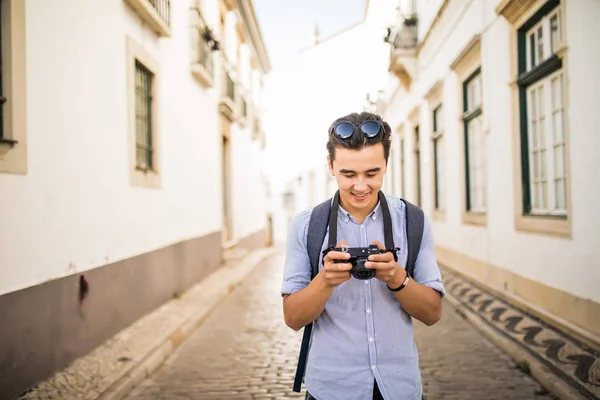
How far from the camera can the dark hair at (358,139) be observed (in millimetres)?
1919

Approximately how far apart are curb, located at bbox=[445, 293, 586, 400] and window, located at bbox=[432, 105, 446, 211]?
5.79 meters

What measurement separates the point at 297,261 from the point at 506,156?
23.3ft

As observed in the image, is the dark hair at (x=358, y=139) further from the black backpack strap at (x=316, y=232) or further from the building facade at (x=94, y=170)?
the building facade at (x=94, y=170)

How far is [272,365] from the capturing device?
5.68 meters

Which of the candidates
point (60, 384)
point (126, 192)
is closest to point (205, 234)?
point (126, 192)

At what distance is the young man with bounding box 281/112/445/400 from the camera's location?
1.89m

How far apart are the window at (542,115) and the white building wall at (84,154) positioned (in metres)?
5.24

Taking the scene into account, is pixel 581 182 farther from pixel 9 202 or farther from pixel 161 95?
pixel 161 95

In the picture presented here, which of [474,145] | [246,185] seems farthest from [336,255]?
[246,185]

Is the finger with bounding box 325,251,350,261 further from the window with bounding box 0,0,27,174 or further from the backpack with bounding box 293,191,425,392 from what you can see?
the window with bounding box 0,0,27,174

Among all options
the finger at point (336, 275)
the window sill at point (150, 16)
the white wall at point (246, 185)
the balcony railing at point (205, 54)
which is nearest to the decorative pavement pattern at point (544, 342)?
the finger at point (336, 275)

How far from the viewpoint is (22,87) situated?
15.4 feet

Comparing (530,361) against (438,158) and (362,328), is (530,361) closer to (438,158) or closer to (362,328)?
(362,328)

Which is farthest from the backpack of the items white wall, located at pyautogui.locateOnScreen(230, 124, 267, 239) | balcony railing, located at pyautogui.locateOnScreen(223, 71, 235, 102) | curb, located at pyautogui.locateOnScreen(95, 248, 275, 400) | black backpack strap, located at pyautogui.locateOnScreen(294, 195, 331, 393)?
white wall, located at pyautogui.locateOnScreen(230, 124, 267, 239)
